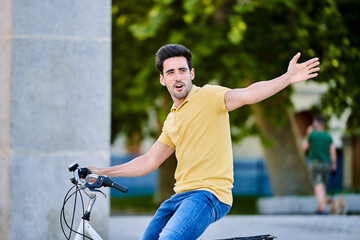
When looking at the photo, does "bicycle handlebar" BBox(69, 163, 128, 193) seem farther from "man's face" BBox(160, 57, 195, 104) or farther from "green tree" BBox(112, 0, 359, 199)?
"green tree" BBox(112, 0, 359, 199)

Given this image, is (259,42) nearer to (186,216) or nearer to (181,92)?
(181,92)

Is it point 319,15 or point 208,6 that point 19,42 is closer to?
point 208,6

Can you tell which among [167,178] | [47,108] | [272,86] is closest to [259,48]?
[167,178]

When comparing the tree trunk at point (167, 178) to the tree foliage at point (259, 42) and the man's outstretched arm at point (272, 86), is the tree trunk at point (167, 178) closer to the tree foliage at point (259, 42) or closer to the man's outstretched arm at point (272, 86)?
the tree foliage at point (259, 42)

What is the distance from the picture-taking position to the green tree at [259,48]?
13375mm

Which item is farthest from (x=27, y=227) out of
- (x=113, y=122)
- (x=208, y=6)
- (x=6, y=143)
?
(x=113, y=122)

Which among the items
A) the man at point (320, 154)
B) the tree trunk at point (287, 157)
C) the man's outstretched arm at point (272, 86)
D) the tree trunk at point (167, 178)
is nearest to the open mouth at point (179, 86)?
the man's outstretched arm at point (272, 86)

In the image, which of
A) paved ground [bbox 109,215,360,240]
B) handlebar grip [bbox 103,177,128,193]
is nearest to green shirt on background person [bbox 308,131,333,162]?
paved ground [bbox 109,215,360,240]

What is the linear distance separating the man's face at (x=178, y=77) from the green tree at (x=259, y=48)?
27.7ft

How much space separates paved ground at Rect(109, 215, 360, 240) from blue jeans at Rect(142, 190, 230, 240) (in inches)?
174

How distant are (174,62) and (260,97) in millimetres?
602

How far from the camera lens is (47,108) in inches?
280

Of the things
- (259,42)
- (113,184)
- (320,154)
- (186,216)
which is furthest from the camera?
(259,42)

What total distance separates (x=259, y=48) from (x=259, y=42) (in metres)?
0.18
